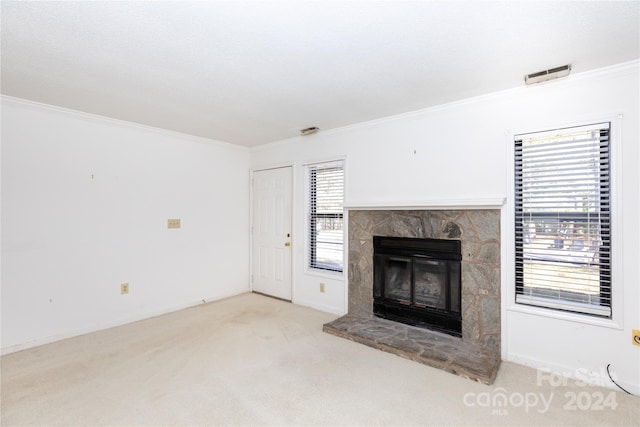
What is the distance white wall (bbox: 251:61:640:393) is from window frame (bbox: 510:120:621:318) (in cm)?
3

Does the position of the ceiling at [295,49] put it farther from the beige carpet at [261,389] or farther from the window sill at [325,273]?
the beige carpet at [261,389]

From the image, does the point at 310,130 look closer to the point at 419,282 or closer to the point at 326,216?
the point at 326,216

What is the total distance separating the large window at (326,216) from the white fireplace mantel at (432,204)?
1.18 feet

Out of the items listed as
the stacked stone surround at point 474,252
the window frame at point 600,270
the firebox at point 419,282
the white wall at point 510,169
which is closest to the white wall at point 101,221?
the white wall at point 510,169

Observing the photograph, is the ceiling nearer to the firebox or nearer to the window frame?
the window frame

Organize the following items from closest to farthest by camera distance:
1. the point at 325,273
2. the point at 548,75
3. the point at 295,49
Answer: the point at 295,49 < the point at 548,75 < the point at 325,273

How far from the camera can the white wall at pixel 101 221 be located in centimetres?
291

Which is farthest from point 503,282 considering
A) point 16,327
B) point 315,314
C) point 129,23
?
point 16,327

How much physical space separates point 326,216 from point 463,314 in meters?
2.03

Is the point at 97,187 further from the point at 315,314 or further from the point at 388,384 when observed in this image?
the point at 388,384

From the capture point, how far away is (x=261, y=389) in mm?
2246

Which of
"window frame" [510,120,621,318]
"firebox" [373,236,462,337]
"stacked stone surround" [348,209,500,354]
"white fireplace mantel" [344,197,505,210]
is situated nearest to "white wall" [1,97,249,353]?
"white fireplace mantel" [344,197,505,210]

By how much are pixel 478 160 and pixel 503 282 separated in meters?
1.15

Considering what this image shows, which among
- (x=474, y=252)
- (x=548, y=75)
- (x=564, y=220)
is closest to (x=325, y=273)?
(x=474, y=252)
